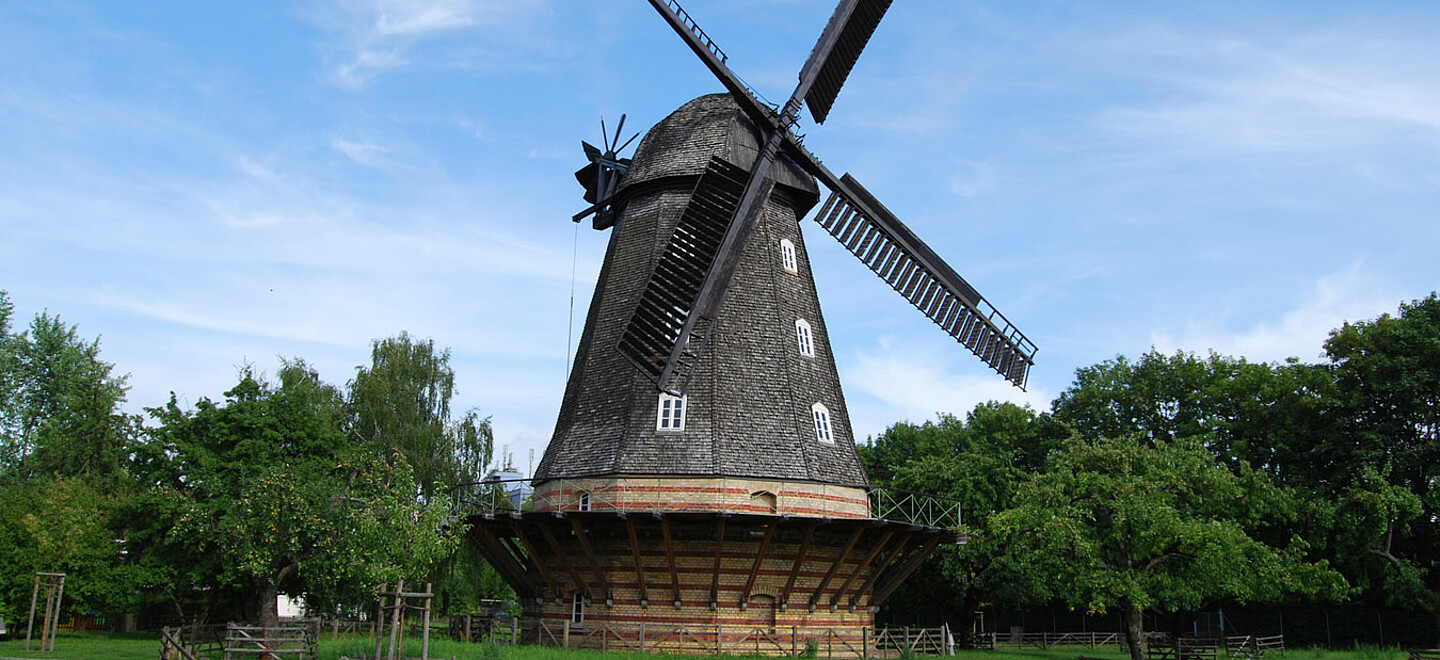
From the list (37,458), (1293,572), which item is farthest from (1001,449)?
(37,458)

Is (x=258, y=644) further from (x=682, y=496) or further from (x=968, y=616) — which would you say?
(x=968, y=616)

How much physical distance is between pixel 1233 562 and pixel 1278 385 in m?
14.8

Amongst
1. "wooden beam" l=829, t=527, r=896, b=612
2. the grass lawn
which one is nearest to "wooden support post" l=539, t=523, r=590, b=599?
the grass lawn

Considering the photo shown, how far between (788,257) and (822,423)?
401 cm

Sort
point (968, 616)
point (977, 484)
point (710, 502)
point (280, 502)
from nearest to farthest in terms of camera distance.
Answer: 1. point (280, 502)
2. point (710, 502)
3. point (977, 484)
4. point (968, 616)

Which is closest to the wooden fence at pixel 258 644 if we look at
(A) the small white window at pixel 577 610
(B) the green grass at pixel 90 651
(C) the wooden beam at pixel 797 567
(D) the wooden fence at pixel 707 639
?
(B) the green grass at pixel 90 651

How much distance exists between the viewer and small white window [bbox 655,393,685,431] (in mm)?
20578

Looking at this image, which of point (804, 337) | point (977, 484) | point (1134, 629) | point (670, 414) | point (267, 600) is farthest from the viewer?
point (977, 484)

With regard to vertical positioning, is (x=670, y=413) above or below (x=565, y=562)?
above

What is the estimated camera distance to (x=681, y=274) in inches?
770

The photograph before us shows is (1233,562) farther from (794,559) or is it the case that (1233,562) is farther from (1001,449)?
(1001,449)

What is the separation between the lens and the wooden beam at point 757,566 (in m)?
19.0

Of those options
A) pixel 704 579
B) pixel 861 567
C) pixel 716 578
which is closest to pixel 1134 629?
pixel 861 567

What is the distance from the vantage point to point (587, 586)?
67.1 ft
